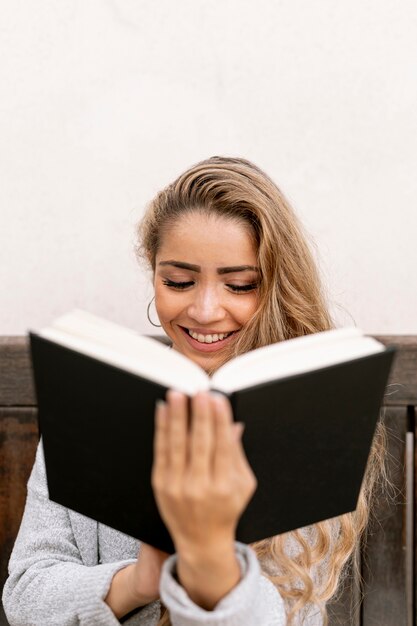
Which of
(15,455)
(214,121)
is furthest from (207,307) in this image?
(15,455)

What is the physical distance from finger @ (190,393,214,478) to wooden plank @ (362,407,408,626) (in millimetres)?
869

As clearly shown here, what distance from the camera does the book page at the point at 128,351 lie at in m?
0.83

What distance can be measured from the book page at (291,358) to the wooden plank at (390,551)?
0.70 metres

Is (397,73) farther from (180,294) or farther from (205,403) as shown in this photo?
(205,403)

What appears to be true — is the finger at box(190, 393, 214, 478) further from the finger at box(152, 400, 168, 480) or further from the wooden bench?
the wooden bench

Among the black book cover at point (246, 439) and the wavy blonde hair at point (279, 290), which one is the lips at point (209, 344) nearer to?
the wavy blonde hair at point (279, 290)

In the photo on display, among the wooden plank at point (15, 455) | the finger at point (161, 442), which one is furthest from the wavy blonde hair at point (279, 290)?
the finger at point (161, 442)

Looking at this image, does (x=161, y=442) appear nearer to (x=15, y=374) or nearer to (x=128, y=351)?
(x=128, y=351)

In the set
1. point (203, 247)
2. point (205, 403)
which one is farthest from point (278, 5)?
point (205, 403)

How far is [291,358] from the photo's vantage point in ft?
2.91

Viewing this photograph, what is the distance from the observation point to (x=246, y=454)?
0.93 m

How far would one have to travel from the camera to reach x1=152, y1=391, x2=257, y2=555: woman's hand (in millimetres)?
778

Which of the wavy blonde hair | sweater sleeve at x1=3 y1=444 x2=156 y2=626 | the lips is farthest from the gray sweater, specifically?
the lips

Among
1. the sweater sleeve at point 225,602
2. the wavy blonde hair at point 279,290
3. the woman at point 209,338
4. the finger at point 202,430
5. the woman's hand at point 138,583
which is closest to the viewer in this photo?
the finger at point 202,430
